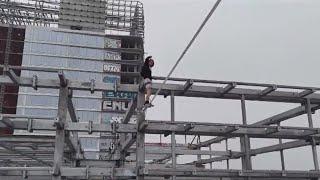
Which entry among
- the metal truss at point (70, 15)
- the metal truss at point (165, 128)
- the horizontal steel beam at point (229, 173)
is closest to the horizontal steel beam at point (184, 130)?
the metal truss at point (165, 128)

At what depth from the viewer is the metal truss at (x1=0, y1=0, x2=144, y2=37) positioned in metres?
89.5

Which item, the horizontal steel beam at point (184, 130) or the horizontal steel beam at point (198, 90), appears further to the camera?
the horizontal steel beam at point (198, 90)

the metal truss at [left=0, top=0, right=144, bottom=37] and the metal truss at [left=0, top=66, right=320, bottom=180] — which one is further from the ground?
the metal truss at [left=0, top=0, right=144, bottom=37]

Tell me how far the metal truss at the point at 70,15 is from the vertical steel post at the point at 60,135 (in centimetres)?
8221

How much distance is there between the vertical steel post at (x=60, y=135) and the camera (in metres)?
9.67

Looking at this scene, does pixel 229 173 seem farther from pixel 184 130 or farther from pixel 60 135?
pixel 60 135

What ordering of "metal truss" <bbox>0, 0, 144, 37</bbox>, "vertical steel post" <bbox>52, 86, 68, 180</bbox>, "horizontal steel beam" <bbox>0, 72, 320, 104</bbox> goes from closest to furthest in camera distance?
"vertical steel post" <bbox>52, 86, 68, 180</bbox> < "horizontal steel beam" <bbox>0, 72, 320, 104</bbox> < "metal truss" <bbox>0, 0, 144, 37</bbox>

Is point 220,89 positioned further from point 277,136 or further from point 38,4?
point 38,4

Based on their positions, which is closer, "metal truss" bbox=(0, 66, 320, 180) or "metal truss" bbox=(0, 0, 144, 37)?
"metal truss" bbox=(0, 66, 320, 180)

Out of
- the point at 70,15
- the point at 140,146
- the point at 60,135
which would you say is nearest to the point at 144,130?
the point at 140,146

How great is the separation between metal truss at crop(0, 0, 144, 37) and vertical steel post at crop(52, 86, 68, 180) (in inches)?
3237

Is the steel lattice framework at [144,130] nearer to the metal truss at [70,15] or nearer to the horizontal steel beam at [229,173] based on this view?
the horizontal steel beam at [229,173]

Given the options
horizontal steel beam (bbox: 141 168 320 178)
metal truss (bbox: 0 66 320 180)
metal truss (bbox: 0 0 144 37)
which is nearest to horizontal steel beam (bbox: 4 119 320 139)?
metal truss (bbox: 0 66 320 180)

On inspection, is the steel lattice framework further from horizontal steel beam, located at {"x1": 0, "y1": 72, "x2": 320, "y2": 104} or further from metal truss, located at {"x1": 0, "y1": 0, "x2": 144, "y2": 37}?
metal truss, located at {"x1": 0, "y1": 0, "x2": 144, "y2": 37}
